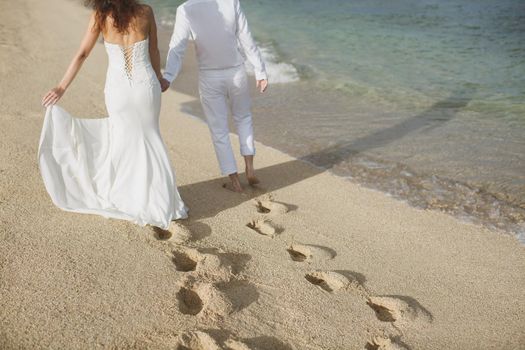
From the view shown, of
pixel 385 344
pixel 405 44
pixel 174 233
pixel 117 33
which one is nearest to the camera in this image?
pixel 385 344

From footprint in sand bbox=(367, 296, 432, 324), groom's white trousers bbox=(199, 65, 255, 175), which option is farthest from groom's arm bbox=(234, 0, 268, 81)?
footprint in sand bbox=(367, 296, 432, 324)

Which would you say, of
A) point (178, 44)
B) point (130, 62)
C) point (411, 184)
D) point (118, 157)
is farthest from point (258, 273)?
point (411, 184)

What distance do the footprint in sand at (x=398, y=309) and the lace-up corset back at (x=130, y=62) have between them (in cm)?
240

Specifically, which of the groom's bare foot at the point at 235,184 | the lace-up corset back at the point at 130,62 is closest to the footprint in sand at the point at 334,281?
the groom's bare foot at the point at 235,184

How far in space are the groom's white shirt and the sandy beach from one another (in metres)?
1.23

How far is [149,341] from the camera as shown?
3.18 meters

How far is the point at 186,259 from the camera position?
406 centimetres

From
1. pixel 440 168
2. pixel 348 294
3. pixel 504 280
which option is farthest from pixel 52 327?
pixel 440 168

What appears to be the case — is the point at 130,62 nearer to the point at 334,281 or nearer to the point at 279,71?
the point at 334,281

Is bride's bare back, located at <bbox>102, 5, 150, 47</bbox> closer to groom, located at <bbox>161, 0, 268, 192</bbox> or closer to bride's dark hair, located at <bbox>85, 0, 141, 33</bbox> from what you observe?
bride's dark hair, located at <bbox>85, 0, 141, 33</bbox>

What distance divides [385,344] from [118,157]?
2.53 metres

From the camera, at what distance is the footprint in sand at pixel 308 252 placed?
423 centimetres

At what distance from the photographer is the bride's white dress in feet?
14.1

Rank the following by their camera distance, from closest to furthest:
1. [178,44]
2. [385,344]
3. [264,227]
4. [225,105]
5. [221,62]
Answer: [385,344] < [264,227] < [178,44] < [221,62] < [225,105]
